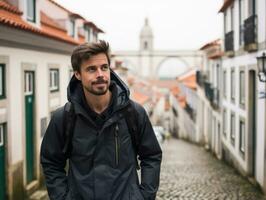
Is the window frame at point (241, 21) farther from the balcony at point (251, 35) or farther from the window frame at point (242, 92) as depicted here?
the balcony at point (251, 35)

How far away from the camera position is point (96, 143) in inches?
118

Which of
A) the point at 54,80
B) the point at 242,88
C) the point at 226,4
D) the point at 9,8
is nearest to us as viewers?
the point at 9,8

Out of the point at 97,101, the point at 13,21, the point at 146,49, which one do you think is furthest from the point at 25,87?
the point at 146,49

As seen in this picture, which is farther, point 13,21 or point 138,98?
point 138,98

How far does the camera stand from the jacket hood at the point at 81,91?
3.09 m

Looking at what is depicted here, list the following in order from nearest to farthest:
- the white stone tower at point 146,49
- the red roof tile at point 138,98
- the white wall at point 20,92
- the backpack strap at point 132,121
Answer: the backpack strap at point 132,121 < the white wall at point 20,92 < the red roof tile at point 138,98 < the white stone tower at point 146,49

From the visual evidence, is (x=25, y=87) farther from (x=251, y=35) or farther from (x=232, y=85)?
(x=232, y=85)

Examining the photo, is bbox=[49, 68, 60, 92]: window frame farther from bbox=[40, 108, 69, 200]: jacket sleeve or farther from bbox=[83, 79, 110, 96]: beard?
bbox=[83, 79, 110, 96]: beard

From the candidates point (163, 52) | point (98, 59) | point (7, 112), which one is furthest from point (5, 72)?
point (163, 52)

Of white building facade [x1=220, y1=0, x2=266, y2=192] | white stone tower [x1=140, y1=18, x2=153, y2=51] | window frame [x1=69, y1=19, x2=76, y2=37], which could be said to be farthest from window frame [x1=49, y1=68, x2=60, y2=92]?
white stone tower [x1=140, y1=18, x2=153, y2=51]

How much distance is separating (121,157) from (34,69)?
848 cm

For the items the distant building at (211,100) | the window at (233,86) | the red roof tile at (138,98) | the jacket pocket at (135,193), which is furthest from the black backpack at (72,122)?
the red roof tile at (138,98)

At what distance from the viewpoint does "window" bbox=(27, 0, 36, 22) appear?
11.5 metres

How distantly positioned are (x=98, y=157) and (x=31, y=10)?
30.6ft
